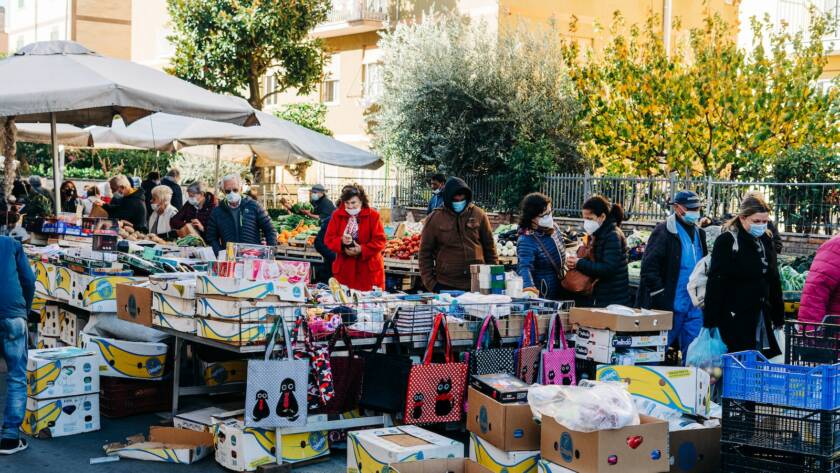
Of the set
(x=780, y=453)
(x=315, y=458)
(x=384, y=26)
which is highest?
(x=384, y=26)

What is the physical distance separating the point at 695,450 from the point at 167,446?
3.42m

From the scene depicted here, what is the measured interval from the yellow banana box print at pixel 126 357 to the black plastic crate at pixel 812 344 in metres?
4.77

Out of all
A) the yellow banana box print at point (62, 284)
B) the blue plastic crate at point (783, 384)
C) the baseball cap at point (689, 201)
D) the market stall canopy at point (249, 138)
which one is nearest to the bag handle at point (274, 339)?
the blue plastic crate at point (783, 384)

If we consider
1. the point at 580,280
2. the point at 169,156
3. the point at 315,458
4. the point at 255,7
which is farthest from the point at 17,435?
the point at 169,156

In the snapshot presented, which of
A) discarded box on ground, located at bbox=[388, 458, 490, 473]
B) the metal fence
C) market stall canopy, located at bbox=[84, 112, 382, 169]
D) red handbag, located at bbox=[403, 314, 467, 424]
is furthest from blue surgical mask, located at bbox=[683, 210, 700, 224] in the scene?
the metal fence

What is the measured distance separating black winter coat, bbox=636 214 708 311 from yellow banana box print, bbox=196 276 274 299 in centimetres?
327

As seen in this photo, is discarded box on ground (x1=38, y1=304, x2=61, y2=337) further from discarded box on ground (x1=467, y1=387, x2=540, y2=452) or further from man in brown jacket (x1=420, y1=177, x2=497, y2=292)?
discarded box on ground (x1=467, y1=387, x2=540, y2=452)

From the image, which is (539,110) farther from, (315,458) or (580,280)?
(315,458)

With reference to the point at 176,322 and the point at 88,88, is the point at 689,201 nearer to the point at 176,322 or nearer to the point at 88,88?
the point at 176,322

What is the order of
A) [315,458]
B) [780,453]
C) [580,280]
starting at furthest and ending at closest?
[580,280] < [315,458] < [780,453]

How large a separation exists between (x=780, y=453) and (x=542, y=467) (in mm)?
1177

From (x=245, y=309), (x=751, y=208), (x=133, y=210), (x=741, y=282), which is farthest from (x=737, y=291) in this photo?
(x=133, y=210)

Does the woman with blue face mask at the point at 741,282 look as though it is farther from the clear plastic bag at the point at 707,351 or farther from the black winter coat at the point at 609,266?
the black winter coat at the point at 609,266

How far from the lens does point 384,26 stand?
1146 inches
